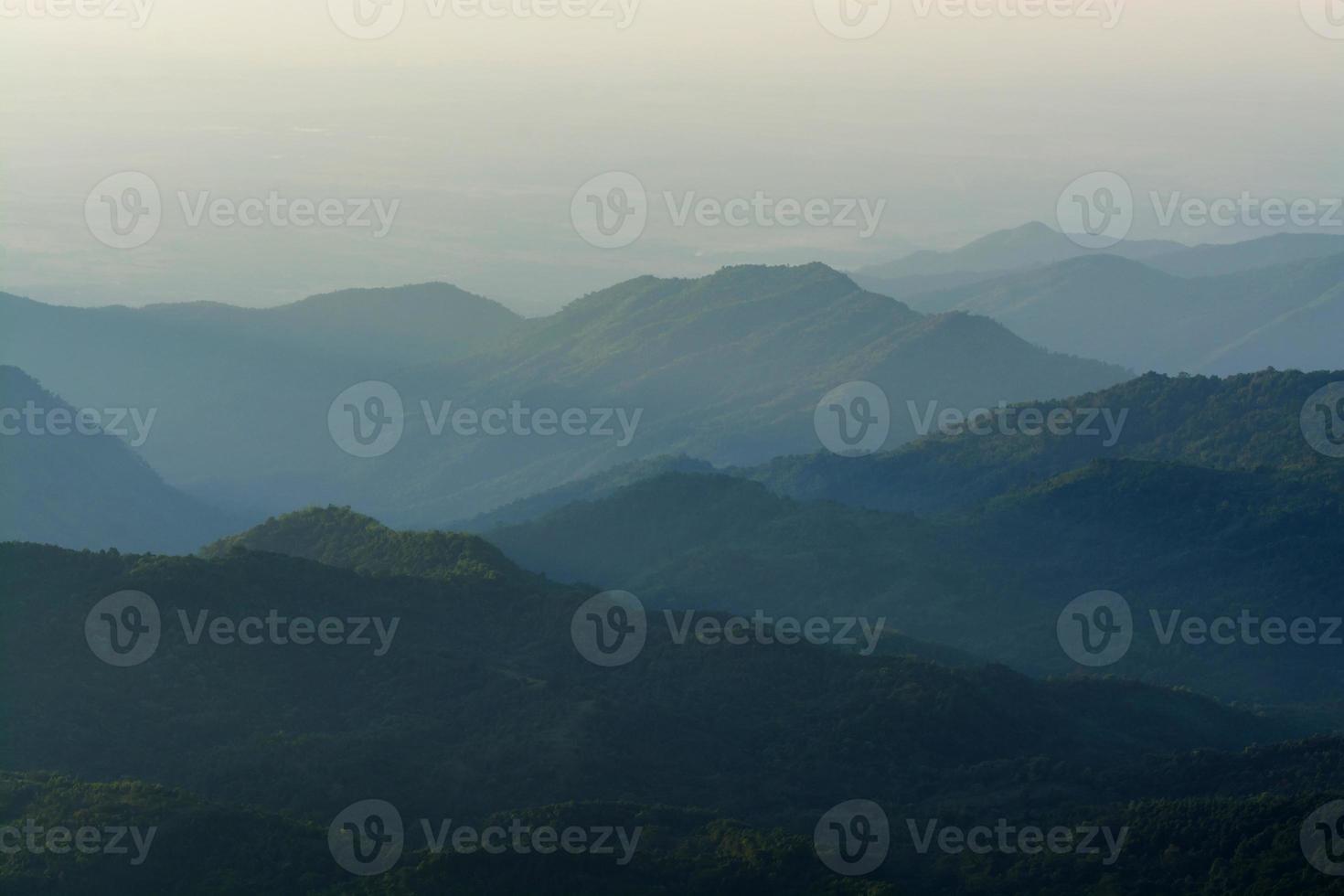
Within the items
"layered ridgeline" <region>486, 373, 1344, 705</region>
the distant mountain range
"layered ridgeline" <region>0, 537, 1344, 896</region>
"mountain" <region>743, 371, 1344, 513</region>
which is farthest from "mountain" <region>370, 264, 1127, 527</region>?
"layered ridgeline" <region>0, 537, 1344, 896</region>

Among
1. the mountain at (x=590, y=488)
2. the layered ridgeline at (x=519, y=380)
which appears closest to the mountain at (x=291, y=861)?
the mountain at (x=590, y=488)

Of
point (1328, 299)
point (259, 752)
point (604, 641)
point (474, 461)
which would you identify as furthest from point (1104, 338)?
point (259, 752)

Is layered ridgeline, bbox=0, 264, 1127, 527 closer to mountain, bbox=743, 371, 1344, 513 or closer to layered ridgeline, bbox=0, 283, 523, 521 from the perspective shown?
layered ridgeline, bbox=0, 283, 523, 521

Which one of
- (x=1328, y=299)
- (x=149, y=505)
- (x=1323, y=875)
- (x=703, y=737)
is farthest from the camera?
(x=1328, y=299)

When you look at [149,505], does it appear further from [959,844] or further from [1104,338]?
[1104,338]

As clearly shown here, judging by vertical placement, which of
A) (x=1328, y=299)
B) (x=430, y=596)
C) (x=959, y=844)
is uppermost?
(x=1328, y=299)

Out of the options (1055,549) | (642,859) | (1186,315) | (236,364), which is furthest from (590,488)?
(1186,315)

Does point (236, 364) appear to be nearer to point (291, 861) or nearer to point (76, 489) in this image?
point (76, 489)
